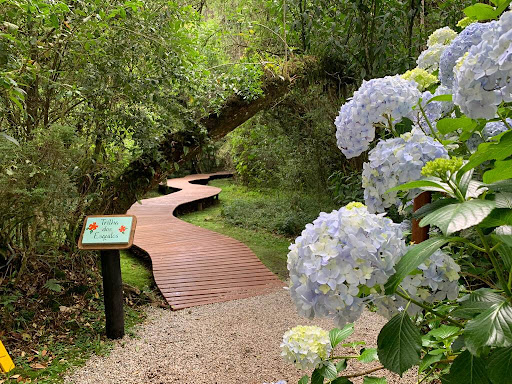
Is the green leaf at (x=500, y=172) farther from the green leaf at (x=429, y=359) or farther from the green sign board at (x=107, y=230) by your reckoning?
the green sign board at (x=107, y=230)

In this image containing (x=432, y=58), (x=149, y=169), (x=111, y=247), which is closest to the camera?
(x=432, y=58)

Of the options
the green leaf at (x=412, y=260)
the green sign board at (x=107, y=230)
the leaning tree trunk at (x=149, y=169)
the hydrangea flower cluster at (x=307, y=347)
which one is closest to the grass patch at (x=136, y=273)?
the leaning tree trunk at (x=149, y=169)

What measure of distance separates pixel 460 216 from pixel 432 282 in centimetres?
21

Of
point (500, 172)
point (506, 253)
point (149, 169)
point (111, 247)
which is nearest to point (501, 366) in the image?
point (506, 253)

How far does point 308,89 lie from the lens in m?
5.94

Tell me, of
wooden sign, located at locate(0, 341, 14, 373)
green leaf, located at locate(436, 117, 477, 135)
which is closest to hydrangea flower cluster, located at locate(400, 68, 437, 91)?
green leaf, located at locate(436, 117, 477, 135)

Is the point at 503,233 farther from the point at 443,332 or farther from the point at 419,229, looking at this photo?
the point at 443,332

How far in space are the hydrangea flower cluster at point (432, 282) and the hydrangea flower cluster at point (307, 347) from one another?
0.42 metres

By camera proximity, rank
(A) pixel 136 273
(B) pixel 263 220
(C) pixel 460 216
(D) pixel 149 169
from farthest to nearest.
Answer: (B) pixel 263 220, (A) pixel 136 273, (D) pixel 149 169, (C) pixel 460 216

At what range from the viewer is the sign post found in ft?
10.3

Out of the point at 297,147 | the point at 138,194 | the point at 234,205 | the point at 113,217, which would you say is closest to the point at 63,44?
the point at 113,217

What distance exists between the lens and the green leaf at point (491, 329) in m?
0.63

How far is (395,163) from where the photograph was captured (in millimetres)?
944

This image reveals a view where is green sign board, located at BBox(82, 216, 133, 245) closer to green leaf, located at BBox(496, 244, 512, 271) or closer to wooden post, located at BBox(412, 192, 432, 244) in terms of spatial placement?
wooden post, located at BBox(412, 192, 432, 244)
